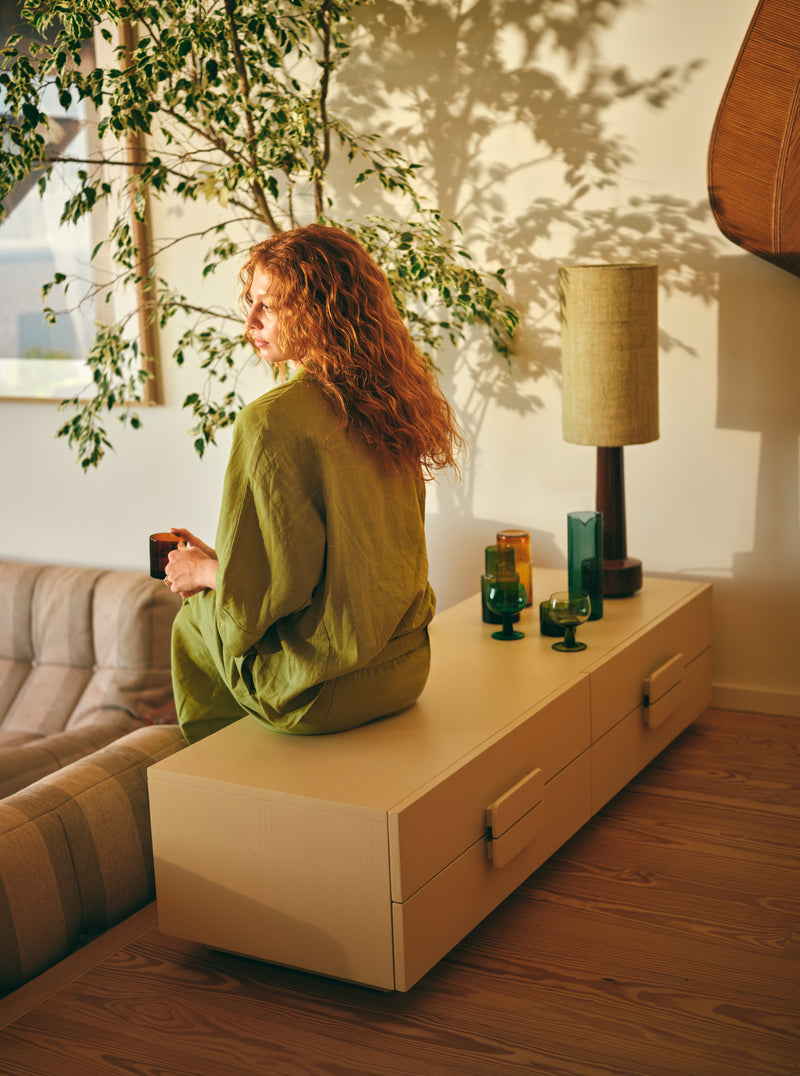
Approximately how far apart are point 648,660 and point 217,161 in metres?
1.94

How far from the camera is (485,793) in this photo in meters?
2.03

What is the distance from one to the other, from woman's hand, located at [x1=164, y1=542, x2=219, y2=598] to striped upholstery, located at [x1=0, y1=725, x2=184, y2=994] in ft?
1.36

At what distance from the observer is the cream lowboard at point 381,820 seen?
1836 mm

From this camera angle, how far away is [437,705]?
2.23 meters

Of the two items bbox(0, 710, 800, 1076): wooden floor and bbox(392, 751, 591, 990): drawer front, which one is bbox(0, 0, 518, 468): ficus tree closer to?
bbox(392, 751, 591, 990): drawer front

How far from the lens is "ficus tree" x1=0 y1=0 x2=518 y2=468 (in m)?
2.78

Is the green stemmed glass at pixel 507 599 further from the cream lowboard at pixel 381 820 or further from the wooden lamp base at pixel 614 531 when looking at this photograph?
the wooden lamp base at pixel 614 531

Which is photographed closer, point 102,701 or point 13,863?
point 13,863

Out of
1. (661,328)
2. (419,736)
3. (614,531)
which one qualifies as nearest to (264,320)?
(419,736)

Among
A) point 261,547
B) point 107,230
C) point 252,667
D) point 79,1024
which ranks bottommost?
point 79,1024

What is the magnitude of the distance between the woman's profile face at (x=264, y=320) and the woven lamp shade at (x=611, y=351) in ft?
3.22

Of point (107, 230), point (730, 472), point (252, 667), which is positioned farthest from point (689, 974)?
point (107, 230)

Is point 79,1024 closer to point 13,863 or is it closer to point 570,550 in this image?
point 13,863

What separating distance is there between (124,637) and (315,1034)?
153cm
